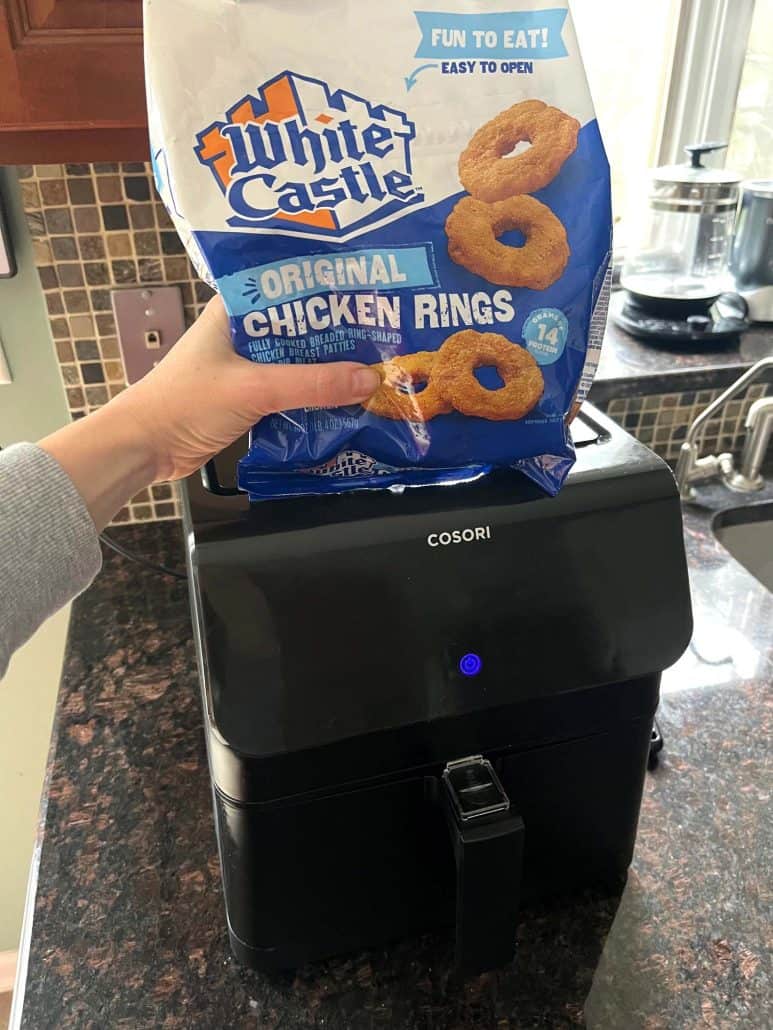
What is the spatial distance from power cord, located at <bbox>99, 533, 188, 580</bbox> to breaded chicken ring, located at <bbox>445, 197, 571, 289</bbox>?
0.56 m

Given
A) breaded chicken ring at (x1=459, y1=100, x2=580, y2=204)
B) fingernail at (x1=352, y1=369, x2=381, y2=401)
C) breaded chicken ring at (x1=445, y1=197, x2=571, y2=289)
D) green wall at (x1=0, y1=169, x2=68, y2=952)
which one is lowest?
green wall at (x1=0, y1=169, x2=68, y2=952)

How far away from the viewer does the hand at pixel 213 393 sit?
47 centimetres

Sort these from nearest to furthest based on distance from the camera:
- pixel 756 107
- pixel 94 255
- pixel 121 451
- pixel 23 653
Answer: pixel 121 451
pixel 94 255
pixel 23 653
pixel 756 107

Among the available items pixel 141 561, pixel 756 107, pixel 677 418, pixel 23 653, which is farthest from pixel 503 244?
pixel 756 107

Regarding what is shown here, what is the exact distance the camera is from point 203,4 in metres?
0.41

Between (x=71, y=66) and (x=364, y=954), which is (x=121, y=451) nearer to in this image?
(x=71, y=66)

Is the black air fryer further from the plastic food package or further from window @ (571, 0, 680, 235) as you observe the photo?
window @ (571, 0, 680, 235)

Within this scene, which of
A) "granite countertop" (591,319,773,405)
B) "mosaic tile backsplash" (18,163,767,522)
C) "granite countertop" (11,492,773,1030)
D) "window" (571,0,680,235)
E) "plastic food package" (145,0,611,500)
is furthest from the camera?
"window" (571,0,680,235)

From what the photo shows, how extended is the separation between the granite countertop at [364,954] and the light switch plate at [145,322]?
34 centimetres

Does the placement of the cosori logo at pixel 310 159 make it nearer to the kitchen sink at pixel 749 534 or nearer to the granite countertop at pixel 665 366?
the granite countertop at pixel 665 366

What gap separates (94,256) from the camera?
0.85 meters

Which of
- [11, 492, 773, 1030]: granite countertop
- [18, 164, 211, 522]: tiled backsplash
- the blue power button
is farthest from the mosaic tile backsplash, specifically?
→ the blue power button

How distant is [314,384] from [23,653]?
769mm

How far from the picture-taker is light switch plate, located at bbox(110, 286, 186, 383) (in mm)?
872
